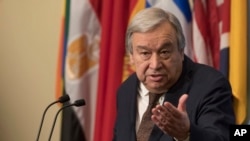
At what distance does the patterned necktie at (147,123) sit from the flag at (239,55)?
1.38 ft

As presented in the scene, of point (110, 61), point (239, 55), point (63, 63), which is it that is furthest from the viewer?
point (63, 63)

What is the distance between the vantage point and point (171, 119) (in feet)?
4.07

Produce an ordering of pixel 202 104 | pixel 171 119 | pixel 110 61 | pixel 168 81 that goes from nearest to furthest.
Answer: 1. pixel 171 119
2. pixel 202 104
3. pixel 168 81
4. pixel 110 61

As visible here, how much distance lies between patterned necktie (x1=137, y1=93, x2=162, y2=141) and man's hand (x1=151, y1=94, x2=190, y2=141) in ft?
1.21

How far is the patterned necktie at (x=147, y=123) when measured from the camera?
1650 mm

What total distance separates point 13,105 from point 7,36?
442 mm

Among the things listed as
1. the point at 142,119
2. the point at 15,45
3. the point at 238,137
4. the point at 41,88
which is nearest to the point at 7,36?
the point at 15,45

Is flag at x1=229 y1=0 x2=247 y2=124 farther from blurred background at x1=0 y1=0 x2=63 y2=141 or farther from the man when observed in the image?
blurred background at x1=0 y1=0 x2=63 y2=141

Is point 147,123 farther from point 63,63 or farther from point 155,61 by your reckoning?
point 63,63

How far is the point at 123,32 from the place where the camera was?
7.23 feet

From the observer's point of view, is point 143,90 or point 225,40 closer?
point 143,90

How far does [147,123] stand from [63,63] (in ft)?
2.69

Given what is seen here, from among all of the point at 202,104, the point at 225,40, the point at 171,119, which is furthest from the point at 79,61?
the point at 171,119

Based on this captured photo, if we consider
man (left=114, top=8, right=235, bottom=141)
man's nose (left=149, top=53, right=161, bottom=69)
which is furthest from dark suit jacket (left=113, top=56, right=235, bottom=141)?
man's nose (left=149, top=53, right=161, bottom=69)
